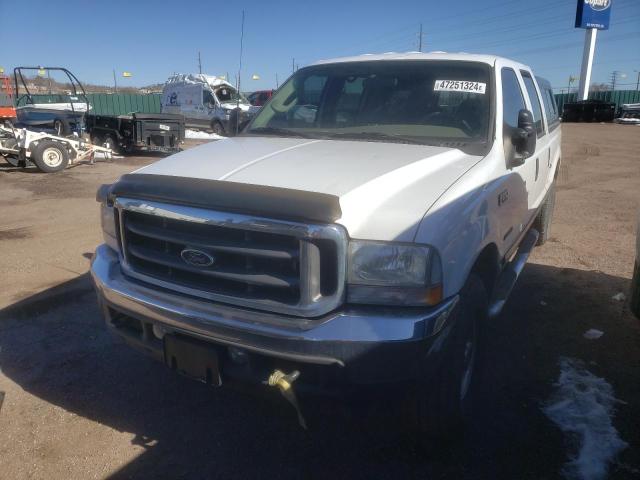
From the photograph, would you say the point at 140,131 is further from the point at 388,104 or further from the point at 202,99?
the point at 388,104

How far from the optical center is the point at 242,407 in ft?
10.1

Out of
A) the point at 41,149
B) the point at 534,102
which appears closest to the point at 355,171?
the point at 534,102

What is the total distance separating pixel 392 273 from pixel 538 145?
3002mm

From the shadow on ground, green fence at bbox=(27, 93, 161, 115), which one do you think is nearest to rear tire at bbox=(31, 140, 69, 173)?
the shadow on ground

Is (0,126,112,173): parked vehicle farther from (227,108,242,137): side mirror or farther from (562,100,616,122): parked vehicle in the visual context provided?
(562,100,616,122): parked vehicle

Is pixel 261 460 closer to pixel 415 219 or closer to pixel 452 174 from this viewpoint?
pixel 415 219

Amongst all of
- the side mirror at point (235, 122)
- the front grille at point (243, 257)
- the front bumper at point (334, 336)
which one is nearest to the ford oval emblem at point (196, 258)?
the front grille at point (243, 257)

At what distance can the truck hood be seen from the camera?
2.19 metres

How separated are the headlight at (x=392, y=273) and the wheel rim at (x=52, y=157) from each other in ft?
39.6

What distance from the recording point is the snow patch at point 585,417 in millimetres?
2572

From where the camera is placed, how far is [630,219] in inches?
302

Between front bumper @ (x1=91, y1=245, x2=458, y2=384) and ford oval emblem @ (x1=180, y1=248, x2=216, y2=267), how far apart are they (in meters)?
0.18

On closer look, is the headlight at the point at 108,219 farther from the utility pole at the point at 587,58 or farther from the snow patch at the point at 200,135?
the utility pole at the point at 587,58

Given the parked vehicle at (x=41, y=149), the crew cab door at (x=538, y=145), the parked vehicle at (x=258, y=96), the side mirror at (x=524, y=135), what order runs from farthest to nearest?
the parked vehicle at (x=258, y=96) → the parked vehicle at (x=41, y=149) → the crew cab door at (x=538, y=145) → the side mirror at (x=524, y=135)
